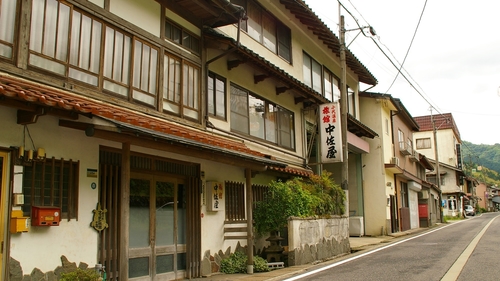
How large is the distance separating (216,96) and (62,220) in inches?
246

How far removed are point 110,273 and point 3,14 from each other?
4839 millimetres

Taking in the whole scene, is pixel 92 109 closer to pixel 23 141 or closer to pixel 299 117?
pixel 23 141

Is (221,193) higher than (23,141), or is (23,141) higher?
(23,141)

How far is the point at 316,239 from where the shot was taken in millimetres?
13820

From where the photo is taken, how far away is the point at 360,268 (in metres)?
11.2

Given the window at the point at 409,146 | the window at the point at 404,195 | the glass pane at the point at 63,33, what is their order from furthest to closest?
1. the window at the point at 409,146
2. the window at the point at 404,195
3. the glass pane at the point at 63,33

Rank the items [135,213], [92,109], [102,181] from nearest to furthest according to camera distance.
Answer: [92,109] → [102,181] → [135,213]

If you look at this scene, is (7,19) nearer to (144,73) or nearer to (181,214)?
(144,73)

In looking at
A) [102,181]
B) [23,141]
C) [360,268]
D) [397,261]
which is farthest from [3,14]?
[397,261]

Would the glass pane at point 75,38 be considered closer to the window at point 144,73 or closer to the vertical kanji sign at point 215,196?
the window at point 144,73

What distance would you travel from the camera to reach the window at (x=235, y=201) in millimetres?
12641

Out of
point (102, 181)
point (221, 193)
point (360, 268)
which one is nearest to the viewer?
point (102, 181)

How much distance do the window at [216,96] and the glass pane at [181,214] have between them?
249 centimetres


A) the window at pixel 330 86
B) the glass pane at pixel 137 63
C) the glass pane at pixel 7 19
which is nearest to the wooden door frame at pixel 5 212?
the glass pane at pixel 7 19
